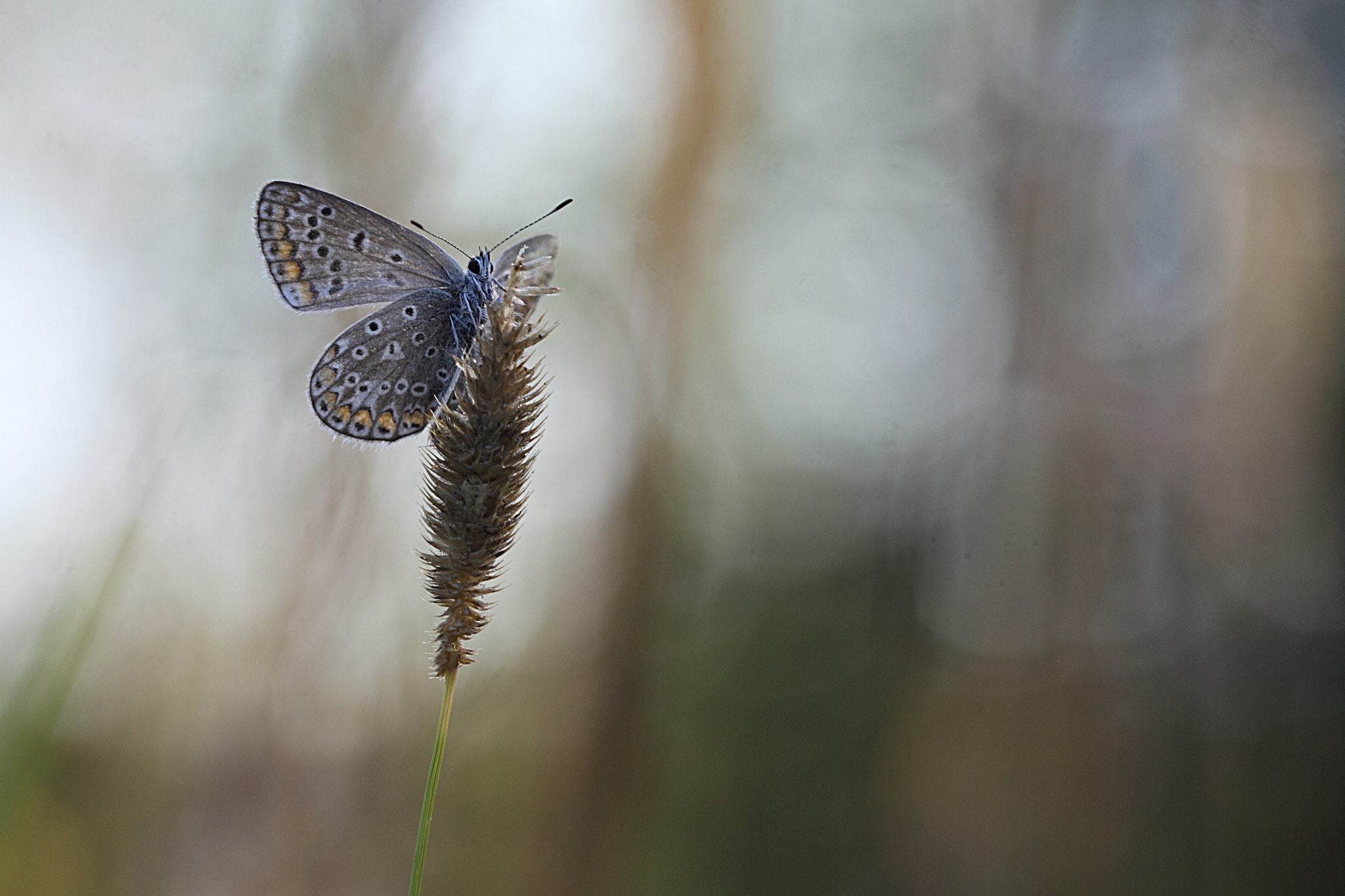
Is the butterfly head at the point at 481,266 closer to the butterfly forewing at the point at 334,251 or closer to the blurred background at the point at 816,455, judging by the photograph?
the butterfly forewing at the point at 334,251

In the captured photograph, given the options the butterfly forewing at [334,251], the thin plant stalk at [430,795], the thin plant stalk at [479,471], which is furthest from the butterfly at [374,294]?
the thin plant stalk at [430,795]

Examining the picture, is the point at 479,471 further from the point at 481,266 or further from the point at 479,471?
the point at 481,266

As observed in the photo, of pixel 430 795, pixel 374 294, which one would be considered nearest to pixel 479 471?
pixel 430 795

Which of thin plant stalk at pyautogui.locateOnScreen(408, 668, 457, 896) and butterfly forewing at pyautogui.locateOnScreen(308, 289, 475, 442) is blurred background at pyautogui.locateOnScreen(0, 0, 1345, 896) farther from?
thin plant stalk at pyautogui.locateOnScreen(408, 668, 457, 896)

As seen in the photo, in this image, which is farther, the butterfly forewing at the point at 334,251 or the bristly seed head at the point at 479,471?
the butterfly forewing at the point at 334,251

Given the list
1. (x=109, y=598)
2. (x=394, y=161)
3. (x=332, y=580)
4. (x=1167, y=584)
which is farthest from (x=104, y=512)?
(x=1167, y=584)

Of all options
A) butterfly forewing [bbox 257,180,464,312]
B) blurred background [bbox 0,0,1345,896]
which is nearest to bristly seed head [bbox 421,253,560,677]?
butterfly forewing [bbox 257,180,464,312]

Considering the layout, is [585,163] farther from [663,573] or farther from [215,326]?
[663,573]

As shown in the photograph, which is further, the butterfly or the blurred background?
the blurred background
